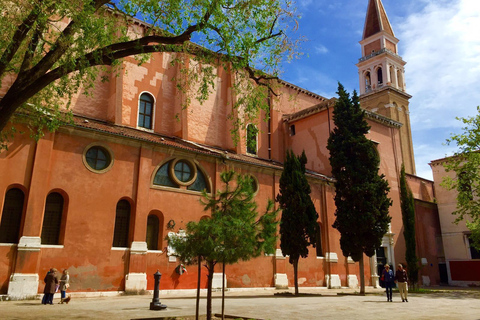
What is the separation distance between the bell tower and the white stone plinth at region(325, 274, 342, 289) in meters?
22.8

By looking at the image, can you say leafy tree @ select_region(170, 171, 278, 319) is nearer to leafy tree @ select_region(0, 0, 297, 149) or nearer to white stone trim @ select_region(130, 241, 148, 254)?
leafy tree @ select_region(0, 0, 297, 149)

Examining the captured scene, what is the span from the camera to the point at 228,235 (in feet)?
25.8

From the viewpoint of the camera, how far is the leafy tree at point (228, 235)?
7.88 meters

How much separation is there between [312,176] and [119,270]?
481 inches

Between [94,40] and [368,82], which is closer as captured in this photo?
[94,40]

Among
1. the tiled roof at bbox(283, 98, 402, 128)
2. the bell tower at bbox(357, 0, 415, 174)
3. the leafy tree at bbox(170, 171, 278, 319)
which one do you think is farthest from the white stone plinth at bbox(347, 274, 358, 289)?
the bell tower at bbox(357, 0, 415, 174)

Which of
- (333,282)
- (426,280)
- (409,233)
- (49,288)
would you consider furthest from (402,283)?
(426,280)

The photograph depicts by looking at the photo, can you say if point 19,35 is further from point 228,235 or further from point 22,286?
point 22,286

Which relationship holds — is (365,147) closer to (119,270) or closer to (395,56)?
(119,270)

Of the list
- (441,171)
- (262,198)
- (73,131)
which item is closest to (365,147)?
(262,198)

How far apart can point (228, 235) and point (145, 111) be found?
14.9m

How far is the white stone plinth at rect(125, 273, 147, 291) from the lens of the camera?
48.9 ft

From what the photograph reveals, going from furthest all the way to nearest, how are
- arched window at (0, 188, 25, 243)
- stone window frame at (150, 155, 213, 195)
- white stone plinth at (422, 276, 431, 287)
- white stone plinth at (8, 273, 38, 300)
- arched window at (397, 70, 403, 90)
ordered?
arched window at (397, 70, 403, 90)
white stone plinth at (422, 276, 431, 287)
stone window frame at (150, 155, 213, 195)
arched window at (0, 188, 25, 243)
white stone plinth at (8, 273, 38, 300)

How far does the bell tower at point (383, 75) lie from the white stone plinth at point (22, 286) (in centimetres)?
3703
